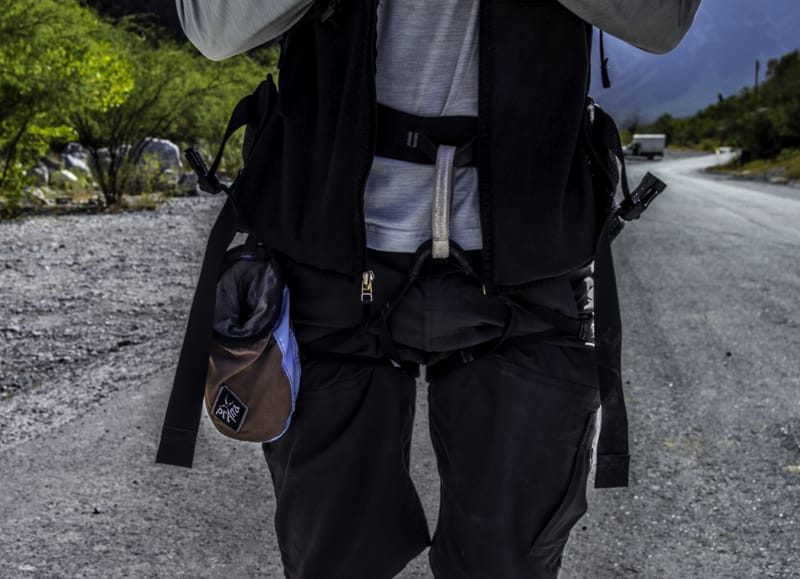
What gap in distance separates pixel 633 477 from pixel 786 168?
30.2 metres

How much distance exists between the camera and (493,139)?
1327 mm

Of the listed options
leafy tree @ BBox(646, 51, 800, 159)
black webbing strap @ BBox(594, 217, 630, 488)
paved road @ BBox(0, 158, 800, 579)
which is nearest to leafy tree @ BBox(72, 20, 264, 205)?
paved road @ BBox(0, 158, 800, 579)

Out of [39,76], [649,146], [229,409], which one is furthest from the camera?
[649,146]

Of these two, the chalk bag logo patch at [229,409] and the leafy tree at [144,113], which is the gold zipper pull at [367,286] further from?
the leafy tree at [144,113]

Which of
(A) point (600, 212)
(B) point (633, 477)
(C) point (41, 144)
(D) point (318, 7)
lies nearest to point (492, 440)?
(A) point (600, 212)

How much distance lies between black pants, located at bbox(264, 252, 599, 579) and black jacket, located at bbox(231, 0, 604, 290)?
7 cm

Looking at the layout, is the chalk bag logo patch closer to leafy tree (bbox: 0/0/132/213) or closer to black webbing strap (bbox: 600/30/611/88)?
black webbing strap (bbox: 600/30/611/88)

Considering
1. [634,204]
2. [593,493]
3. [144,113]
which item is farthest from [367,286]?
[144,113]

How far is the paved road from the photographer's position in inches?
95.3

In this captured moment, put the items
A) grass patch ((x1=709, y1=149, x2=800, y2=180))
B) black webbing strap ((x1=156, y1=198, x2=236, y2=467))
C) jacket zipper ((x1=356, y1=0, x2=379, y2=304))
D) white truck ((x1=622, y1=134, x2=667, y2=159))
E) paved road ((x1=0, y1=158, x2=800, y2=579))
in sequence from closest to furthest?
jacket zipper ((x1=356, y1=0, x2=379, y2=304)) → black webbing strap ((x1=156, y1=198, x2=236, y2=467)) → paved road ((x1=0, y1=158, x2=800, y2=579)) → grass patch ((x1=709, y1=149, x2=800, y2=180)) → white truck ((x1=622, y1=134, x2=667, y2=159))

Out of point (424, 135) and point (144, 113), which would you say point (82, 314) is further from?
point (144, 113)

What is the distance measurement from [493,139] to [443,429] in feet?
1.63

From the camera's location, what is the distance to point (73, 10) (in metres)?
11.3

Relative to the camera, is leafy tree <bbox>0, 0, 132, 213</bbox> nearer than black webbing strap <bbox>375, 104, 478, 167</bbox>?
No
